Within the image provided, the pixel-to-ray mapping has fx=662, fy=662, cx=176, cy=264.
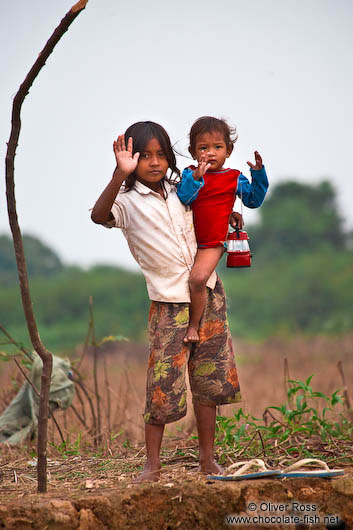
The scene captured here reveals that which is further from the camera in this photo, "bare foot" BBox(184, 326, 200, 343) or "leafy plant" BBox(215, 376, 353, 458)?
"leafy plant" BBox(215, 376, 353, 458)

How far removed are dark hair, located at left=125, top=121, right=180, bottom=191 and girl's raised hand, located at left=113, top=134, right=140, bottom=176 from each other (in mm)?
91

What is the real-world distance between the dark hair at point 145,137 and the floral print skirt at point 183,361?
0.64 m

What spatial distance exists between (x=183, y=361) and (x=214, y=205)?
0.79 m

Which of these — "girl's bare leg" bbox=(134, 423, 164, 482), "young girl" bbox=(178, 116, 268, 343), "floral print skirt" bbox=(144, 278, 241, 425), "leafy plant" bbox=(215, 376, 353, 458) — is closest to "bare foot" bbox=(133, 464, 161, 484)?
"girl's bare leg" bbox=(134, 423, 164, 482)

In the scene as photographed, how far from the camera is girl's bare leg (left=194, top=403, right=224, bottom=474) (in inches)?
130

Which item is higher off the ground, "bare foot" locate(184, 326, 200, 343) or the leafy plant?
"bare foot" locate(184, 326, 200, 343)

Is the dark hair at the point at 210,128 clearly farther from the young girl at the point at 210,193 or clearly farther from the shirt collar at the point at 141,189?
the shirt collar at the point at 141,189

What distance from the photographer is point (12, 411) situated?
16.4 feet

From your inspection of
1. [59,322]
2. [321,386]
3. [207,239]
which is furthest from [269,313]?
[207,239]

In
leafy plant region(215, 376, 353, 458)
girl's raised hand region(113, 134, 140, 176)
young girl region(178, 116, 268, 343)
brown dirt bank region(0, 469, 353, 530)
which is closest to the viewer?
brown dirt bank region(0, 469, 353, 530)

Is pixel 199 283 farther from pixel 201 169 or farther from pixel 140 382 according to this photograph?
→ pixel 140 382

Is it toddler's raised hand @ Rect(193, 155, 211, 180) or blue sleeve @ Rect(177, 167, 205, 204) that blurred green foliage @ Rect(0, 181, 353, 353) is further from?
toddler's raised hand @ Rect(193, 155, 211, 180)

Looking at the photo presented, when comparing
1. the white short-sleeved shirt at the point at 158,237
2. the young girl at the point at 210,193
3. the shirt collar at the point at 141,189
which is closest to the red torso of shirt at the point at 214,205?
the young girl at the point at 210,193

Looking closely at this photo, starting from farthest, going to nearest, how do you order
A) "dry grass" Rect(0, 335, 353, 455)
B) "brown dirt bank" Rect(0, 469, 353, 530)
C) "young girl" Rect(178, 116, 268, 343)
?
"dry grass" Rect(0, 335, 353, 455) < "young girl" Rect(178, 116, 268, 343) < "brown dirt bank" Rect(0, 469, 353, 530)
